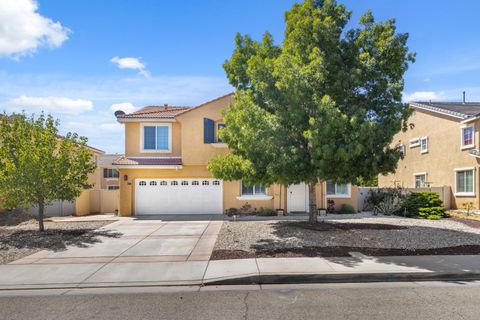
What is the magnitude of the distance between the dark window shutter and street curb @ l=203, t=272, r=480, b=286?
12.6 meters

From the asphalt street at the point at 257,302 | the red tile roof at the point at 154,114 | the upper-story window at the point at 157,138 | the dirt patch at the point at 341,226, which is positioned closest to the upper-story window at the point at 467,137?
the dirt patch at the point at 341,226

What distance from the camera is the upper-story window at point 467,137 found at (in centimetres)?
1983

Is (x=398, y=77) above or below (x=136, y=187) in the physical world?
above

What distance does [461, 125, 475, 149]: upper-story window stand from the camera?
19.8 m

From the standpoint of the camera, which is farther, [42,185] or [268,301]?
[42,185]

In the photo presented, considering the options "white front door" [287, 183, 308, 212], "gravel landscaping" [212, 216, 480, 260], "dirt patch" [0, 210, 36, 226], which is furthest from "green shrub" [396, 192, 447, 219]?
"dirt patch" [0, 210, 36, 226]

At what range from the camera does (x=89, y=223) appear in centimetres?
1634

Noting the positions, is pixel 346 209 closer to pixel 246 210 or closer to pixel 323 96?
pixel 246 210

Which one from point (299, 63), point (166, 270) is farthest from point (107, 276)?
point (299, 63)

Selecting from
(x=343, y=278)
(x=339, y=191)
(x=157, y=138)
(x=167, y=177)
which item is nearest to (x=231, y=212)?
(x=167, y=177)

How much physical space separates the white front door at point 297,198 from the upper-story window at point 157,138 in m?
7.30

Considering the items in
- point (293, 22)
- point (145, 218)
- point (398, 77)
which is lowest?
point (145, 218)

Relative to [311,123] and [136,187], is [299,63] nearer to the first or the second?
[311,123]

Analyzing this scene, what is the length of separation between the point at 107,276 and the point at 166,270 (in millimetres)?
1253
